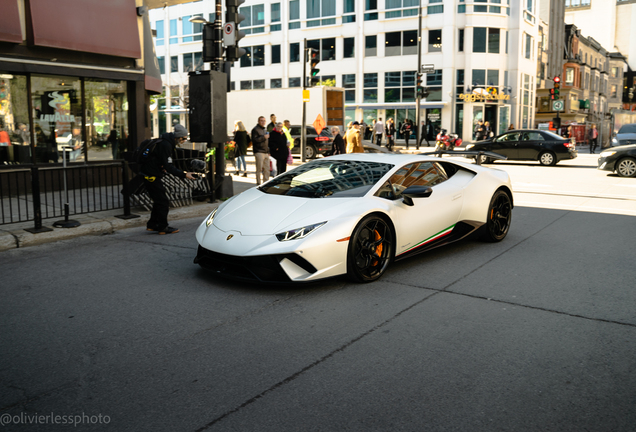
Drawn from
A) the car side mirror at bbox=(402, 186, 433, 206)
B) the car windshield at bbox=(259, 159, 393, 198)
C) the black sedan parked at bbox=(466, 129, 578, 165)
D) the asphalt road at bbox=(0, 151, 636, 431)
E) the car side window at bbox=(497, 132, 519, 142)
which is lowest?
the asphalt road at bbox=(0, 151, 636, 431)

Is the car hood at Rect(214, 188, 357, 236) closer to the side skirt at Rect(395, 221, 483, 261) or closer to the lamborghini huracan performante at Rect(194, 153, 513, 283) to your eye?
the lamborghini huracan performante at Rect(194, 153, 513, 283)

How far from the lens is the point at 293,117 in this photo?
2917cm

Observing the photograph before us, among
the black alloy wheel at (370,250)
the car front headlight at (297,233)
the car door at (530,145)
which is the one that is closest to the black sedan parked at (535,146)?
the car door at (530,145)

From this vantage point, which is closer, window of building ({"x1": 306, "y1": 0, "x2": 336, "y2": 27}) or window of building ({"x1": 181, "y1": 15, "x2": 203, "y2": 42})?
window of building ({"x1": 306, "y1": 0, "x2": 336, "y2": 27})

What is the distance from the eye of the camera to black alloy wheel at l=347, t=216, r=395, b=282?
18.2 feet

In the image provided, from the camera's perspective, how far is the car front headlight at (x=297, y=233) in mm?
5297

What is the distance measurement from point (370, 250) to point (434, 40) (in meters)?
42.3

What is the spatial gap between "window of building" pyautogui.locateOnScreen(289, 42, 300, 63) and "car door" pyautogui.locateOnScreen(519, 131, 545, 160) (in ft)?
100

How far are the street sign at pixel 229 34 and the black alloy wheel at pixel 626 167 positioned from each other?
41.4ft

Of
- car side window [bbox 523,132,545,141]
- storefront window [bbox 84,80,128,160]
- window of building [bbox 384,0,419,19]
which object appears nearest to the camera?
storefront window [bbox 84,80,128,160]

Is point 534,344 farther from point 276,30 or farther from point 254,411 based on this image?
point 276,30

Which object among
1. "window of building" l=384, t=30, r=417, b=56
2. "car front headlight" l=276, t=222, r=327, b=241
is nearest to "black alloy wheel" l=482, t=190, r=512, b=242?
"car front headlight" l=276, t=222, r=327, b=241

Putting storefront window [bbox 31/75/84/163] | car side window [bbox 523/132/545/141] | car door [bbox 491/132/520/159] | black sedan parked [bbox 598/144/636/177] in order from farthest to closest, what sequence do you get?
car door [bbox 491/132/520/159], car side window [bbox 523/132/545/141], black sedan parked [bbox 598/144/636/177], storefront window [bbox 31/75/84/163]

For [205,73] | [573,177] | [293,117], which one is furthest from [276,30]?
[205,73]
